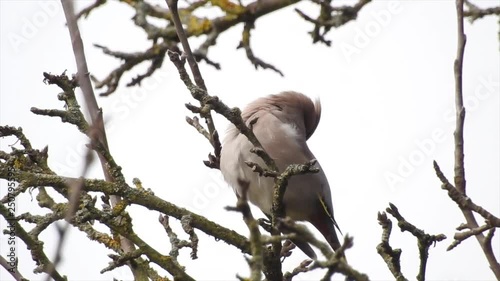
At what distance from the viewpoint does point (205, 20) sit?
4.85 metres

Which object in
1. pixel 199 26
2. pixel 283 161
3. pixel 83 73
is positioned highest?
pixel 199 26

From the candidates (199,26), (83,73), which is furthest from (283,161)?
(83,73)

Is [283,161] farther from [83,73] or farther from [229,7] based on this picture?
[83,73]

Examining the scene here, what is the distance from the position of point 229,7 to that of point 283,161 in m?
1.12

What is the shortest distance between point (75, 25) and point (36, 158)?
30.1 inches

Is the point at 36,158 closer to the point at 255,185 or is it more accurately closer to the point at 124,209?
the point at 124,209

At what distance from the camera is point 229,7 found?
Answer: 15.8 ft

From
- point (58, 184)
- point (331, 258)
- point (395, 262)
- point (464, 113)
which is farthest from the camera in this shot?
point (58, 184)

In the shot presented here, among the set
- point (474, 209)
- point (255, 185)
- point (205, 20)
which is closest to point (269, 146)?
point (255, 185)

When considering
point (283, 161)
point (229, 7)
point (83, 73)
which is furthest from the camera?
point (283, 161)

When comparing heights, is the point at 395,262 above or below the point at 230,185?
below

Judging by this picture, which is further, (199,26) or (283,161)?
(283,161)

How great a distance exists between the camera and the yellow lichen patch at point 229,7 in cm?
478

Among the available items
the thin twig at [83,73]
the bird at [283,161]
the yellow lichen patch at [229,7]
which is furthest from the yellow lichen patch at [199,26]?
the thin twig at [83,73]
